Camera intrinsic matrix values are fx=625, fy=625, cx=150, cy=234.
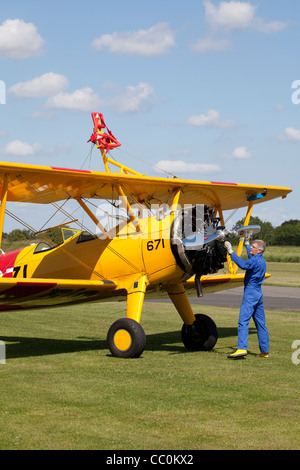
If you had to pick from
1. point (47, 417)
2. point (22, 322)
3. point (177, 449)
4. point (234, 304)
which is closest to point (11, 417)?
point (47, 417)

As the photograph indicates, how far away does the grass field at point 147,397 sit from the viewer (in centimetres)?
513

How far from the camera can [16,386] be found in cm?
725

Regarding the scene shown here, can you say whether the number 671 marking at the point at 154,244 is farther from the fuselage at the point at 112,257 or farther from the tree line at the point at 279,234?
the tree line at the point at 279,234

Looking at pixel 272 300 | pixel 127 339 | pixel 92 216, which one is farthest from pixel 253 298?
pixel 272 300

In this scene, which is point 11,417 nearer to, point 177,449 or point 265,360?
point 177,449

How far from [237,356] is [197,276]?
1.39m

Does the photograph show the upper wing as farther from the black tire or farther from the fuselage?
the black tire

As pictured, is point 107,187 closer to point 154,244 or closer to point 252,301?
point 154,244

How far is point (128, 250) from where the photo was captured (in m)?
10.2

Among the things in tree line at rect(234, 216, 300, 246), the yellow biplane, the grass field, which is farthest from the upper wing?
tree line at rect(234, 216, 300, 246)

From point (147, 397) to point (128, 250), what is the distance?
377 centimetres

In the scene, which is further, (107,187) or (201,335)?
(107,187)

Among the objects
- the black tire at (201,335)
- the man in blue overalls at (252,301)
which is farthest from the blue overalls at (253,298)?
the black tire at (201,335)

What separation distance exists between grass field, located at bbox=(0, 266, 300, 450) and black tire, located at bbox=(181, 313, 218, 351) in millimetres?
184
